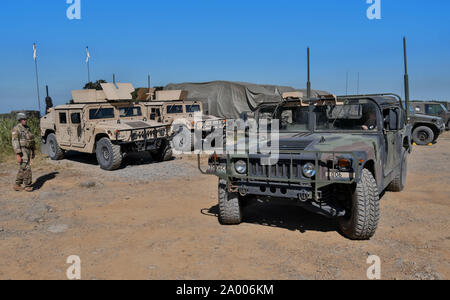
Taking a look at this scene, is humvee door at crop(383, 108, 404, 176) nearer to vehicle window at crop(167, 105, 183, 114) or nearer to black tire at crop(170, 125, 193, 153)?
black tire at crop(170, 125, 193, 153)

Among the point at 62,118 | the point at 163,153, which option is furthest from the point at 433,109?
the point at 62,118

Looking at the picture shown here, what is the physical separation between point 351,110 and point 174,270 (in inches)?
125

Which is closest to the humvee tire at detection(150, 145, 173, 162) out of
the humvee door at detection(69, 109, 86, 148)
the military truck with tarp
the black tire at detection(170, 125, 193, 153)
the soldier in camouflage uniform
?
the black tire at detection(170, 125, 193, 153)

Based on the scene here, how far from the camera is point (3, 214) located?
20.0 ft

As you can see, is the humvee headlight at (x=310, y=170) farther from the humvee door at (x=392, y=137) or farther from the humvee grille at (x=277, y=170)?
the humvee door at (x=392, y=137)

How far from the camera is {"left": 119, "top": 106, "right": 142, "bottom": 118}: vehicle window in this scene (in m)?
10.8

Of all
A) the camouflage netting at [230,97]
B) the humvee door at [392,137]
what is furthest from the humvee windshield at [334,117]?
the camouflage netting at [230,97]

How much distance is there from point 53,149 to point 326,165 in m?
9.55

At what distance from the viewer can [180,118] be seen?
1248cm

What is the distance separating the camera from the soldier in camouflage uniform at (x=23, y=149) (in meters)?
7.50

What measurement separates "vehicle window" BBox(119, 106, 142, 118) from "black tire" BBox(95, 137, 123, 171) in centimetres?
122

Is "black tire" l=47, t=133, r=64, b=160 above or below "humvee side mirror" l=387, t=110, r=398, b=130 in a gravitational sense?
below

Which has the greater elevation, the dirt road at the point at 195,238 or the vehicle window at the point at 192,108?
the vehicle window at the point at 192,108
